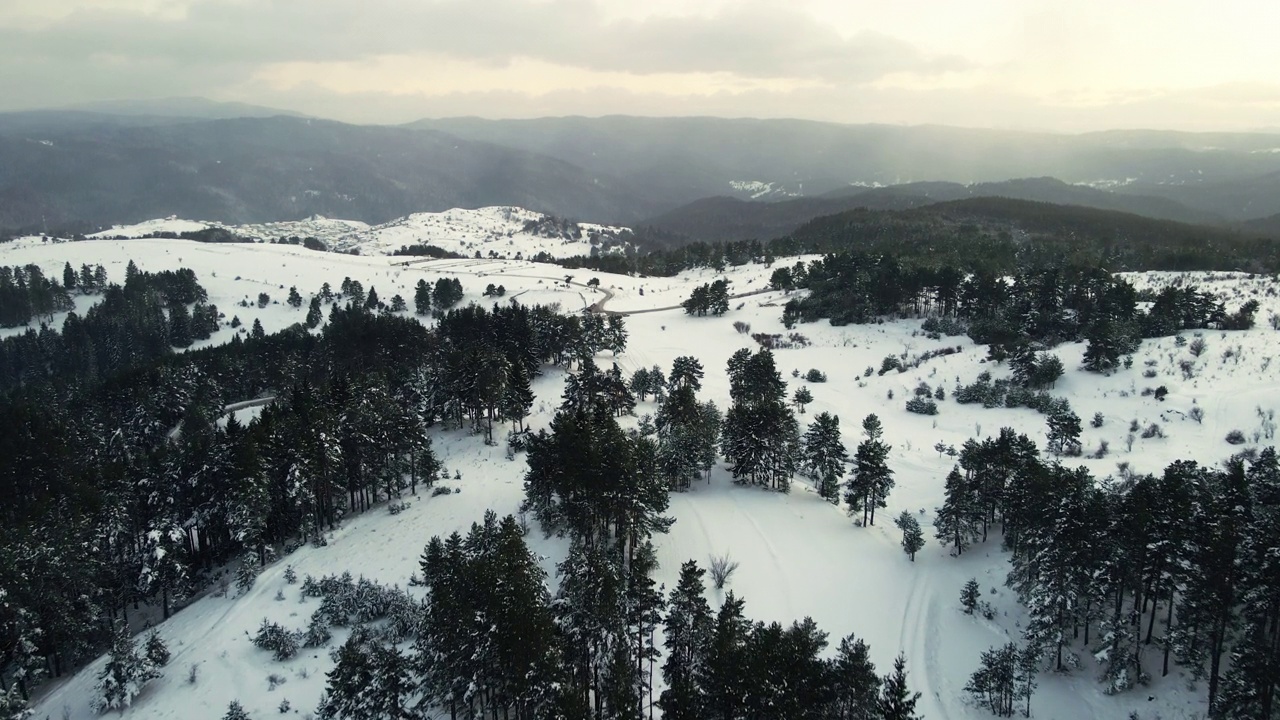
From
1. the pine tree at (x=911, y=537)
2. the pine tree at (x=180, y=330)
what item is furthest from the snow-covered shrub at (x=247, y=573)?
the pine tree at (x=180, y=330)

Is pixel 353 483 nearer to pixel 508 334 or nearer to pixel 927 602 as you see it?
pixel 508 334

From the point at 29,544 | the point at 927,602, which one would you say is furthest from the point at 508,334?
the point at 927,602

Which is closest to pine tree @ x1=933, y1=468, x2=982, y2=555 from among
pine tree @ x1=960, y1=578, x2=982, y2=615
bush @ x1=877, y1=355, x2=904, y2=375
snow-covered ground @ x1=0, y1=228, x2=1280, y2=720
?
snow-covered ground @ x1=0, y1=228, x2=1280, y2=720

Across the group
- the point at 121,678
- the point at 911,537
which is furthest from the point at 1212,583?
the point at 121,678

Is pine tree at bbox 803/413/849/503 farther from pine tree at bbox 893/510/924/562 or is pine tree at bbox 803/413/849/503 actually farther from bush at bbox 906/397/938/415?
bush at bbox 906/397/938/415

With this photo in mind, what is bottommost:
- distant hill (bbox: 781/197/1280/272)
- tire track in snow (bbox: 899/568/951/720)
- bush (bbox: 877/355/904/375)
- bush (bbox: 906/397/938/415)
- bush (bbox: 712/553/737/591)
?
tire track in snow (bbox: 899/568/951/720)

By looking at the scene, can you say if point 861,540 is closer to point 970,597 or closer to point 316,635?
point 970,597

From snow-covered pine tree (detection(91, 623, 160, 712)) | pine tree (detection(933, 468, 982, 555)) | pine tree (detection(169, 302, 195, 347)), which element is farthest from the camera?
pine tree (detection(169, 302, 195, 347))
